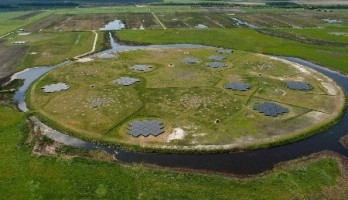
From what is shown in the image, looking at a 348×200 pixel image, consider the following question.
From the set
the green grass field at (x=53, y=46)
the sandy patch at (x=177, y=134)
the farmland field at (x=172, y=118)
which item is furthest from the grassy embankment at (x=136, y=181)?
the green grass field at (x=53, y=46)

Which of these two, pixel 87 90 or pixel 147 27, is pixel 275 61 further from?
pixel 147 27

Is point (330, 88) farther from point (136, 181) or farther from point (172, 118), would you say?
point (136, 181)

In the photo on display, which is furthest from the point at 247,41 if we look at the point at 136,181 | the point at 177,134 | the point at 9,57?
the point at 136,181

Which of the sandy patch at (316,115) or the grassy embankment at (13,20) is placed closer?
the sandy patch at (316,115)

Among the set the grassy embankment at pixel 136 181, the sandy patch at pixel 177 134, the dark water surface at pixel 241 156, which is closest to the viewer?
the grassy embankment at pixel 136 181

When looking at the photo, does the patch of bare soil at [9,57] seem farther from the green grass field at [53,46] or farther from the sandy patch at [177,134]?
the sandy patch at [177,134]

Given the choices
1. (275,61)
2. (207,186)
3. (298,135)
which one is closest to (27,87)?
(207,186)
